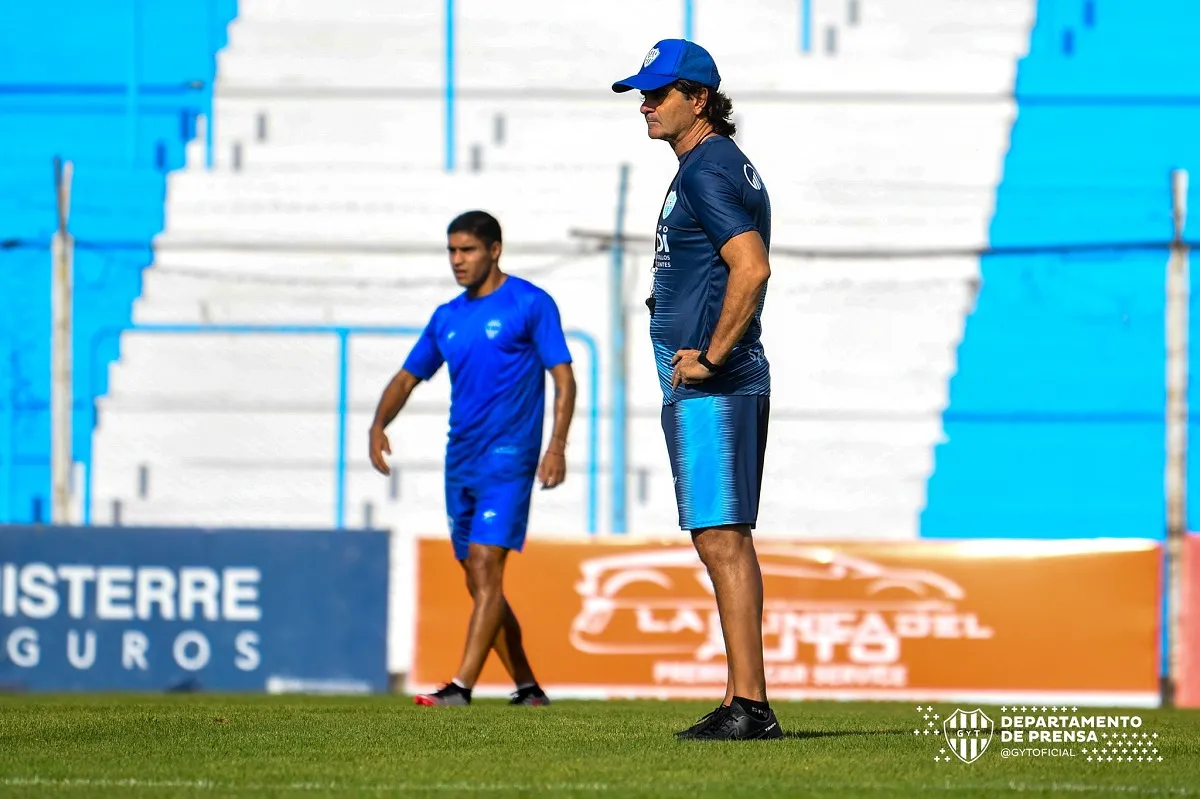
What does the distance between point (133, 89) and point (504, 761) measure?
10.6 metres

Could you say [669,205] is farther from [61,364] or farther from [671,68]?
[61,364]

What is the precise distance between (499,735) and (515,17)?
10009 millimetres

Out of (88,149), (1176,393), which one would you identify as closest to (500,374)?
(1176,393)

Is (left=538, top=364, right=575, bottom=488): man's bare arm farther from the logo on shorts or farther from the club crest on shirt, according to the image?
the logo on shorts

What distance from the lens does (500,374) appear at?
620 cm

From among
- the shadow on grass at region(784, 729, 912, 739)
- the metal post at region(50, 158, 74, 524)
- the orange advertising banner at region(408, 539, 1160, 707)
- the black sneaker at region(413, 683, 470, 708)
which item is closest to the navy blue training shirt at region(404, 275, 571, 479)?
the black sneaker at region(413, 683, 470, 708)

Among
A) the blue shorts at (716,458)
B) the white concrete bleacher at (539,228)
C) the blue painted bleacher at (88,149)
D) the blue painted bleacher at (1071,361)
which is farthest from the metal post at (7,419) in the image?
the blue shorts at (716,458)

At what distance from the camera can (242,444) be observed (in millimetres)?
12445

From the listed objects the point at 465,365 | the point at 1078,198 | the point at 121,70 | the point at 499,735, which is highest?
the point at 121,70

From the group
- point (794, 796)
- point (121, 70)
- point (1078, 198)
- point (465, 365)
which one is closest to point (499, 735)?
point (794, 796)

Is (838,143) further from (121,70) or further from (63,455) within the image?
(63,455)

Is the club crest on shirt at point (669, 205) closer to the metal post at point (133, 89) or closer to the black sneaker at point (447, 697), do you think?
the black sneaker at point (447, 697)

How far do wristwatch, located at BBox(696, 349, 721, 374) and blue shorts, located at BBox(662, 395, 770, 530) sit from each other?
8 centimetres

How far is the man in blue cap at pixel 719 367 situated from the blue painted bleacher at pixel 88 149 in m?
8.51
